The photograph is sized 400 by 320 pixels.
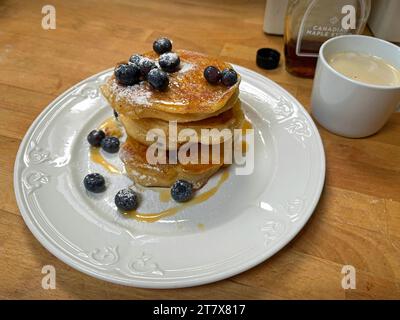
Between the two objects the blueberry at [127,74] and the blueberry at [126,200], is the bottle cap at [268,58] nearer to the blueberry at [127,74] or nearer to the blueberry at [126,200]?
the blueberry at [127,74]

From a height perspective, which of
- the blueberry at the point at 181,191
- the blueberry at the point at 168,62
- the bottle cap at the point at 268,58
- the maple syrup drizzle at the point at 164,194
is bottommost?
the maple syrup drizzle at the point at 164,194

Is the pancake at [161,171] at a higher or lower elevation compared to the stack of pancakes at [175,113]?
lower

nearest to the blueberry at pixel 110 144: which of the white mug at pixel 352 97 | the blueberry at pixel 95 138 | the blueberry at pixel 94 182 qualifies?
the blueberry at pixel 95 138

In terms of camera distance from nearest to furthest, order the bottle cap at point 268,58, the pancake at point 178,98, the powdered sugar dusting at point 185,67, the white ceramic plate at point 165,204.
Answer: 1. the white ceramic plate at point 165,204
2. the pancake at point 178,98
3. the powdered sugar dusting at point 185,67
4. the bottle cap at point 268,58

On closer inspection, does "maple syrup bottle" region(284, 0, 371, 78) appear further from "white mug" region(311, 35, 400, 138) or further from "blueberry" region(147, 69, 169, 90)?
"blueberry" region(147, 69, 169, 90)

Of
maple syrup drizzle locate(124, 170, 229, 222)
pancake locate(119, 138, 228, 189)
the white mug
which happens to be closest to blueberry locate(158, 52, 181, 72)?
pancake locate(119, 138, 228, 189)
